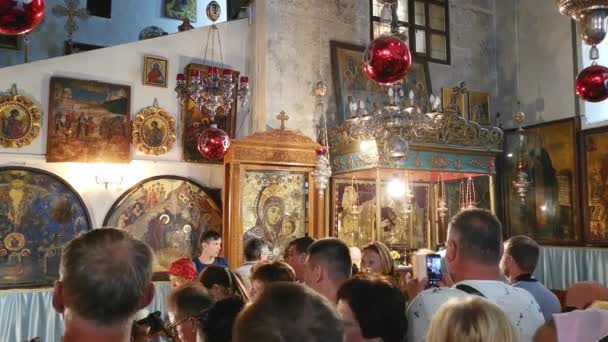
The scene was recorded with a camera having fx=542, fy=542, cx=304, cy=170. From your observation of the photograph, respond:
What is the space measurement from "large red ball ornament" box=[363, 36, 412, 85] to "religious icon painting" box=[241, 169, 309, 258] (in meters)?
3.98

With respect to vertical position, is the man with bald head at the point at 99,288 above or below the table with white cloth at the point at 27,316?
above

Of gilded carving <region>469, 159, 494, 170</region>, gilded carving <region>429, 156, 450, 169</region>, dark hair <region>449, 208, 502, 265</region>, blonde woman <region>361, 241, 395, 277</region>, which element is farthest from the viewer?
gilded carving <region>469, 159, 494, 170</region>

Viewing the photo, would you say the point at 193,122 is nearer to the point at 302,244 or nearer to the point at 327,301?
the point at 302,244

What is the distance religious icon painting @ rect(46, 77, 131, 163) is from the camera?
24.8 ft

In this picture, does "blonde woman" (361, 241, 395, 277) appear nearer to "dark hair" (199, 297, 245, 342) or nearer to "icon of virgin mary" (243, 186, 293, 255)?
"dark hair" (199, 297, 245, 342)

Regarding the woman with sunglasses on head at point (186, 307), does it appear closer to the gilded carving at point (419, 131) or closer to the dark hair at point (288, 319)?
the dark hair at point (288, 319)

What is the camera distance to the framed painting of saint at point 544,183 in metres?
9.60

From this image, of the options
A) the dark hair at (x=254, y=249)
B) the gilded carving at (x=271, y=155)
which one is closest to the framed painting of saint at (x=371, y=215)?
the gilded carving at (x=271, y=155)

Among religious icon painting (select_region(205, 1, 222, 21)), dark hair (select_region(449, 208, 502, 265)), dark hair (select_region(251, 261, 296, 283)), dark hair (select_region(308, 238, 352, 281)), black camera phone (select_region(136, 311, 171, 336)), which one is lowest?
black camera phone (select_region(136, 311, 171, 336))

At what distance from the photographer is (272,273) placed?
373 centimetres

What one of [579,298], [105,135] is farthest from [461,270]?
[105,135]

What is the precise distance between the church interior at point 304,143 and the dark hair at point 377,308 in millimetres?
938

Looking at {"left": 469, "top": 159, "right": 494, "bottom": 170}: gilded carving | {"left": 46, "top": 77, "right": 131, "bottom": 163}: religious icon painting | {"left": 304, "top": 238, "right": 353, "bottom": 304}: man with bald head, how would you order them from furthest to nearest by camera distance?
{"left": 469, "top": 159, "right": 494, "bottom": 170}: gilded carving < {"left": 46, "top": 77, "right": 131, "bottom": 163}: religious icon painting < {"left": 304, "top": 238, "right": 353, "bottom": 304}: man with bald head

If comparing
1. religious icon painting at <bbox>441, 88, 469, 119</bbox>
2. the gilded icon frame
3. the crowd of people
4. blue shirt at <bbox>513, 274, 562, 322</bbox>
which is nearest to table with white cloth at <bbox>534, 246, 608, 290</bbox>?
religious icon painting at <bbox>441, 88, 469, 119</bbox>
